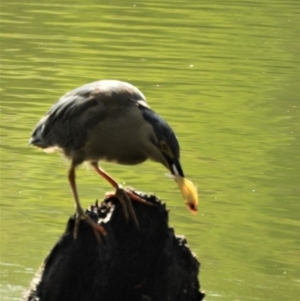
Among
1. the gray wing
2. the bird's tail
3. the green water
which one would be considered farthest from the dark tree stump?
the green water

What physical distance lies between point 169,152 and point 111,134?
0.47 meters

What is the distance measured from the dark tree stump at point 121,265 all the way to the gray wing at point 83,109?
609 millimetres

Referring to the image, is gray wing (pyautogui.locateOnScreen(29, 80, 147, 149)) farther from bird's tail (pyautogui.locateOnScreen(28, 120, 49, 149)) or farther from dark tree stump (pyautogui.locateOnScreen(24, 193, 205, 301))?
dark tree stump (pyautogui.locateOnScreen(24, 193, 205, 301))

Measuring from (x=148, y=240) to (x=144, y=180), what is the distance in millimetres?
5513

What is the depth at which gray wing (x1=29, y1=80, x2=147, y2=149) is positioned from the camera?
5.36 meters

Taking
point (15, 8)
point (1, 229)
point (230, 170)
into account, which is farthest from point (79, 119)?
point (15, 8)

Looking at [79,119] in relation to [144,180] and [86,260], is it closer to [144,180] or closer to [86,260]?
[86,260]

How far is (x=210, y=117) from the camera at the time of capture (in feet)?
43.5

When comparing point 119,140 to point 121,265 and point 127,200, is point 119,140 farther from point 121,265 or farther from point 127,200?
point 121,265

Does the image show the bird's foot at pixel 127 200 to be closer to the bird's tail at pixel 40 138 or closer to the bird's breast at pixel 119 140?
the bird's breast at pixel 119 140

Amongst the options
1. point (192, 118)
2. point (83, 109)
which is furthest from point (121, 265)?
point (192, 118)

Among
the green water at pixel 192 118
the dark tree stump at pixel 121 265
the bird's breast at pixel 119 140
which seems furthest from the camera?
the green water at pixel 192 118

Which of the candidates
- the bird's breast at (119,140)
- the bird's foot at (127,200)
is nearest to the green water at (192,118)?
the bird's breast at (119,140)

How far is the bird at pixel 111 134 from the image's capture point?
4918 millimetres
